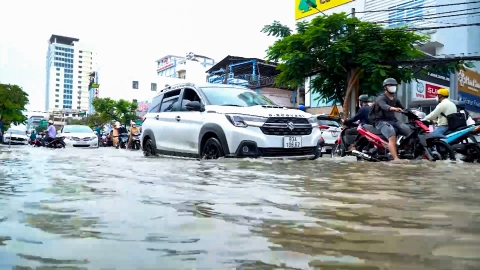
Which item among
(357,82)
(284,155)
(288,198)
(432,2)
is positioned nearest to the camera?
(288,198)

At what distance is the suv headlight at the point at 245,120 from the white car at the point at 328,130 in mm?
6374

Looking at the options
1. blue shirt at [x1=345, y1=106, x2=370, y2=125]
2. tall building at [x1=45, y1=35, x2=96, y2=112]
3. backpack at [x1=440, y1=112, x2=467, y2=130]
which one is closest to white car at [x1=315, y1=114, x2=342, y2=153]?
blue shirt at [x1=345, y1=106, x2=370, y2=125]

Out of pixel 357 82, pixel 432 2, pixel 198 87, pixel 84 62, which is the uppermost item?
pixel 84 62

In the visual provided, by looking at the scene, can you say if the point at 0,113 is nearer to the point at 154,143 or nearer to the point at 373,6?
the point at 373,6

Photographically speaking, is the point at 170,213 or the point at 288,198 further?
the point at 288,198

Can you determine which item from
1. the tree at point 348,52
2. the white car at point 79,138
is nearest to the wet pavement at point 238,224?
the tree at point 348,52

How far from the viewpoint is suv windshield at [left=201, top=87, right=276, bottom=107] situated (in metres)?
7.01

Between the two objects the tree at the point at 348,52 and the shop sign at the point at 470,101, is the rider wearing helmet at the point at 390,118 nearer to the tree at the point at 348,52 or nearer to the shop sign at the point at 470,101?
the tree at the point at 348,52

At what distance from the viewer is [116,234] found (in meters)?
1.95

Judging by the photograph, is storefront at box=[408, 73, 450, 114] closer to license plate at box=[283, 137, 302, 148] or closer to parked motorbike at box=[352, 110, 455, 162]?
parked motorbike at box=[352, 110, 455, 162]

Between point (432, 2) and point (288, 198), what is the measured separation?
939 inches

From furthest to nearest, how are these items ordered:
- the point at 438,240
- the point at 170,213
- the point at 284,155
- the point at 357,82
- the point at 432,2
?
1. the point at 432,2
2. the point at 357,82
3. the point at 284,155
4. the point at 170,213
5. the point at 438,240

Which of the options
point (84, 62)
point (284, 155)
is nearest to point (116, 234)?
point (284, 155)

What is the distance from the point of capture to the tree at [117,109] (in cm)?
5162
